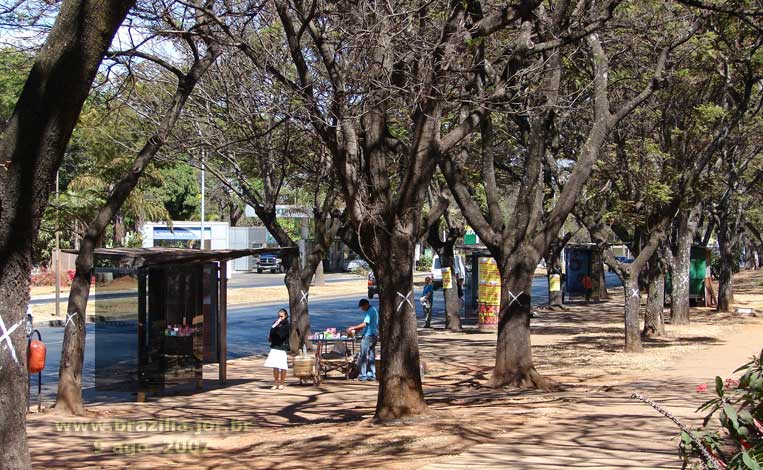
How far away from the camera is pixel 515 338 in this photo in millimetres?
15609

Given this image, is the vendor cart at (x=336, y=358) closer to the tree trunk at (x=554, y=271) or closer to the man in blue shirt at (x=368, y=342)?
the man in blue shirt at (x=368, y=342)

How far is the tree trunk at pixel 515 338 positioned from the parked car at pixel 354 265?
183ft

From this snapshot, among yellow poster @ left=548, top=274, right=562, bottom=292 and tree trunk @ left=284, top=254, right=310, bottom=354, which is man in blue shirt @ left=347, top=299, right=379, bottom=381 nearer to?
tree trunk @ left=284, top=254, right=310, bottom=354

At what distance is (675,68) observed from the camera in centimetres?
2059

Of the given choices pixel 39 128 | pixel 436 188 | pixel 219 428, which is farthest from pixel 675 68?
pixel 39 128

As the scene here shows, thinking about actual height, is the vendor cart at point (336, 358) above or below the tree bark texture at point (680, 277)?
below

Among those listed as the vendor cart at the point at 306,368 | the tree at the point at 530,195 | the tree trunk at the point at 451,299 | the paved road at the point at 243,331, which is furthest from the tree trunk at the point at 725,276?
the vendor cart at the point at 306,368

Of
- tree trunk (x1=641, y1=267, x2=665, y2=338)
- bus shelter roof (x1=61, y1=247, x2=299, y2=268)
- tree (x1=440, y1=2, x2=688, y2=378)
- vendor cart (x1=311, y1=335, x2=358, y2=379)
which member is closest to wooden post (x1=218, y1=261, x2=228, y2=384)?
bus shelter roof (x1=61, y1=247, x2=299, y2=268)

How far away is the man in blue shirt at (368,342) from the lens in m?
17.6

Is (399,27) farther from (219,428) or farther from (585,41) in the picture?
(585,41)

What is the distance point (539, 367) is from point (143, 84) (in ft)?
34.5

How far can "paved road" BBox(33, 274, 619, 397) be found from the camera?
18.2m

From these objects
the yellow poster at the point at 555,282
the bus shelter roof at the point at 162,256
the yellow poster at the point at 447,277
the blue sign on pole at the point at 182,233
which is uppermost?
the blue sign on pole at the point at 182,233

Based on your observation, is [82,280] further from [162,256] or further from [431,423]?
[431,423]
